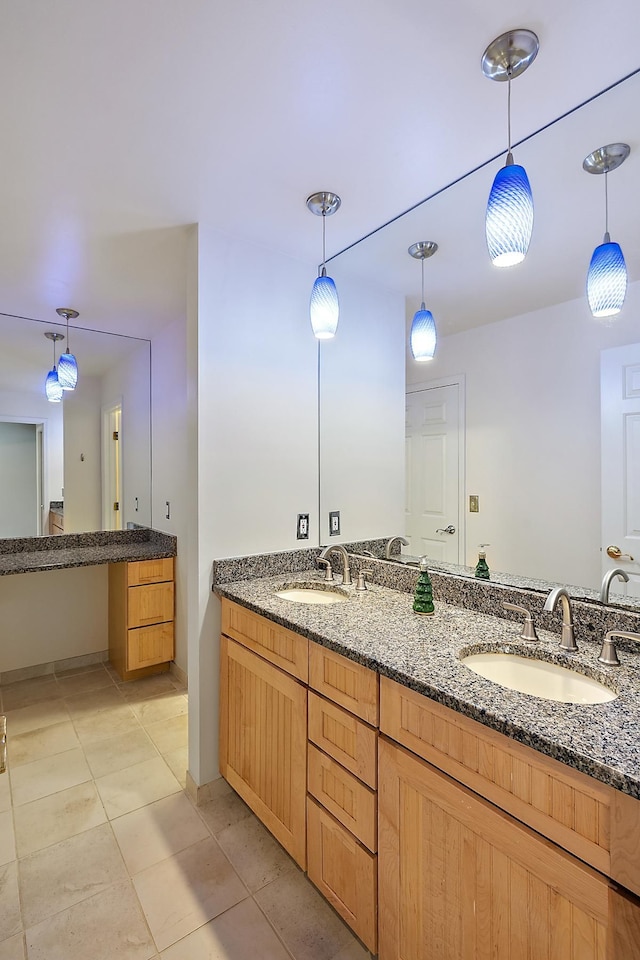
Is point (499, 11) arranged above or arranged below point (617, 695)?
above

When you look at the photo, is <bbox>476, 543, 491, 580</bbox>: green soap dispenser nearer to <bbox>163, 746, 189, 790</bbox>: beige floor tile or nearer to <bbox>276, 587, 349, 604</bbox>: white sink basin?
<bbox>276, 587, 349, 604</bbox>: white sink basin

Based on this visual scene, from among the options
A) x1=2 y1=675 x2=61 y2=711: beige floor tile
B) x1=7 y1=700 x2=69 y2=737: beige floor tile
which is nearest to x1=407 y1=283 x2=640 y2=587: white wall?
x1=7 y1=700 x2=69 y2=737: beige floor tile

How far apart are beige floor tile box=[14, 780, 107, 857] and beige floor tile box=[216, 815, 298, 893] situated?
0.53 meters

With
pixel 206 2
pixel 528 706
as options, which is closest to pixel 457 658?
pixel 528 706

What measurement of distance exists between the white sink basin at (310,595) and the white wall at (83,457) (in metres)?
1.83

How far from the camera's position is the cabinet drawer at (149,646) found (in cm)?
286

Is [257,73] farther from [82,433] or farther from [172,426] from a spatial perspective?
[82,433]

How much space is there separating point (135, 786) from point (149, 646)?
1039 millimetres

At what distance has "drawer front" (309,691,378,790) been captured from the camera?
118 cm

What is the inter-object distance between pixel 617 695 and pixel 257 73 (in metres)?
1.69

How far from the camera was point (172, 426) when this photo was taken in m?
2.89

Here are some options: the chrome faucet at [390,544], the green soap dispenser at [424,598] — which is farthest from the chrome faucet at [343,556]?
the green soap dispenser at [424,598]

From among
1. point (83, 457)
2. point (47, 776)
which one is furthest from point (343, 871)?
point (83, 457)

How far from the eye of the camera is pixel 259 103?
47.7 inches
